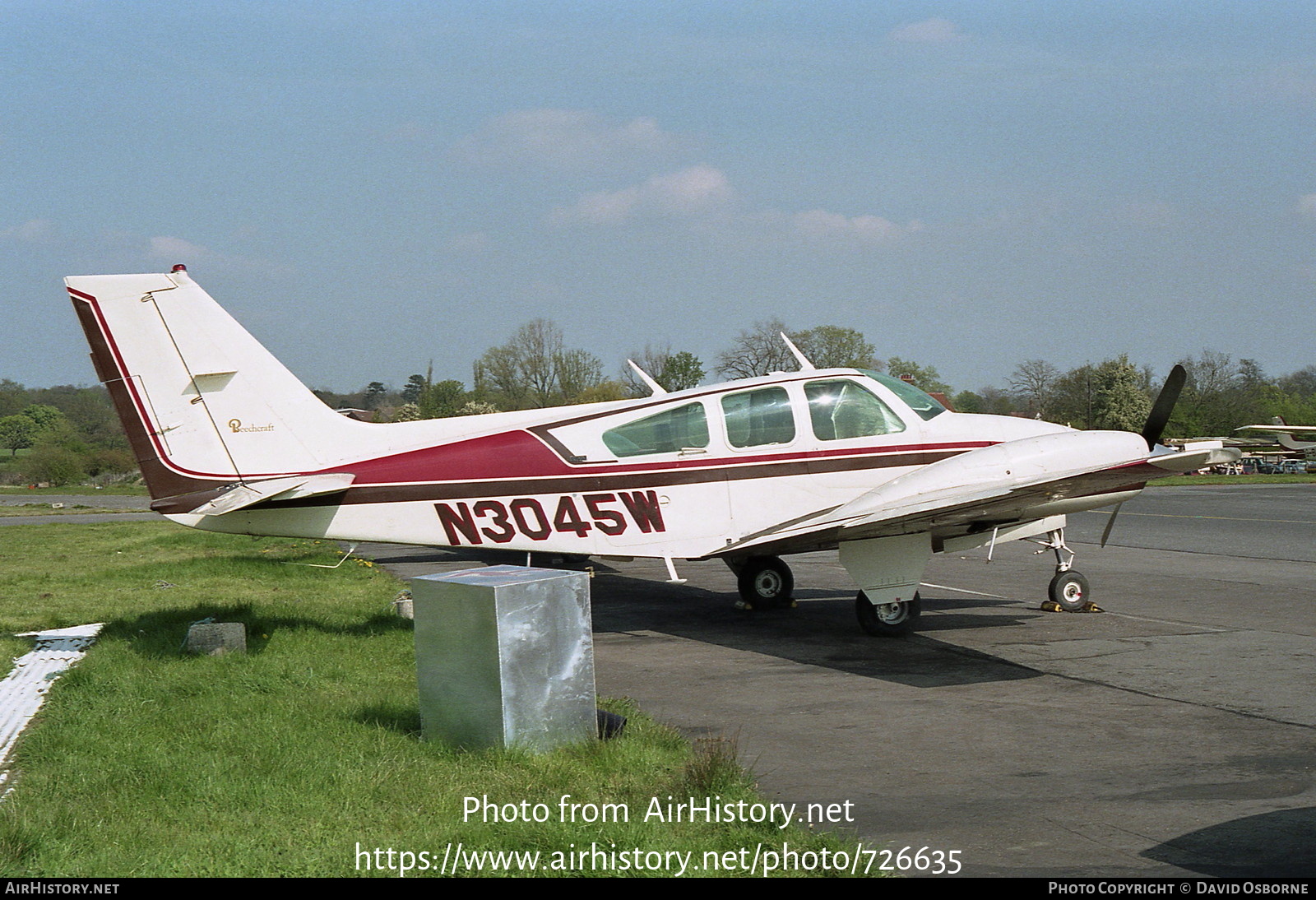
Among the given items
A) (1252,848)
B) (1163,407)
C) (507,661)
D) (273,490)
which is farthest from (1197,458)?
(273,490)

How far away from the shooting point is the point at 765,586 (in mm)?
12609

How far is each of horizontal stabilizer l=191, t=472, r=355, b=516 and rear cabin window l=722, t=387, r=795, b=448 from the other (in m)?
3.88

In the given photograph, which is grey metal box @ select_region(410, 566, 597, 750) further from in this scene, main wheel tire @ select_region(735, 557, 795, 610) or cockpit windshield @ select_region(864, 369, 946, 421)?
main wheel tire @ select_region(735, 557, 795, 610)

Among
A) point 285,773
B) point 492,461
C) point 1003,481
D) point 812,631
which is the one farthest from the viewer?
point 812,631

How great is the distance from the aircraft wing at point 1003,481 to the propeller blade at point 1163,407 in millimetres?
485

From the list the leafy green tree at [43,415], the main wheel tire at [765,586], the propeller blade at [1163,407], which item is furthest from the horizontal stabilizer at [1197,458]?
the leafy green tree at [43,415]

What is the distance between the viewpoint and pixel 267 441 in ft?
34.0

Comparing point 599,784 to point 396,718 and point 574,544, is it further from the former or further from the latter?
point 574,544

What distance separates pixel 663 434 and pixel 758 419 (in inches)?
39.8

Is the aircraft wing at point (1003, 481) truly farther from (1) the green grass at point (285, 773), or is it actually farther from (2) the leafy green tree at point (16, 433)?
(2) the leafy green tree at point (16, 433)

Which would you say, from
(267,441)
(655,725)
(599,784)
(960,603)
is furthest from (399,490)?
(960,603)

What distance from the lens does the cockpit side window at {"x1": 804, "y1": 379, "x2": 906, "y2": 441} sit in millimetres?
10852

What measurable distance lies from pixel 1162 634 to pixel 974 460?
2.71m

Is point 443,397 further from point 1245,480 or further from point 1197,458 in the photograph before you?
point 1197,458
